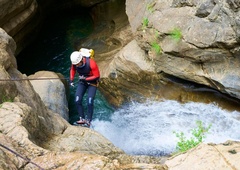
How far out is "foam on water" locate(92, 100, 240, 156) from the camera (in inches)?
367

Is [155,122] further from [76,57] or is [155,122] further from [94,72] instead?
[76,57]

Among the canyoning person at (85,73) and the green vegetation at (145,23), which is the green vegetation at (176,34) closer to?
the green vegetation at (145,23)

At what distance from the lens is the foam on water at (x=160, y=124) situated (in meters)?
9.31

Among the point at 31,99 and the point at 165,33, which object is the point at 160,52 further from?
the point at 31,99

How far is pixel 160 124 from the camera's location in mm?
10242

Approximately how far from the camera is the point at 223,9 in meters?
8.62

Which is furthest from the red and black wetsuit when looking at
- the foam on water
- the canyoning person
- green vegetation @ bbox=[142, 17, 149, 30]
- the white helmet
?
green vegetation @ bbox=[142, 17, 149, 30]

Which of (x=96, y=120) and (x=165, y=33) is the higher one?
(x=165, y=33)

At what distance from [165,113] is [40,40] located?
31.4 feet

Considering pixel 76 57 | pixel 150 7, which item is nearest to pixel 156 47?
pixel 150 7

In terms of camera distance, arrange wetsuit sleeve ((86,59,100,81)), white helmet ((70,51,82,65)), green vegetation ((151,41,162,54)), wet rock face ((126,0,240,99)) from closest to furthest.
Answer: wet rock face ((126,0,240,99)), white helmet ((70,51,82,65)), wetsuit sleeve ((86,59,100,81)), green vegetation ((151,41,162,54))

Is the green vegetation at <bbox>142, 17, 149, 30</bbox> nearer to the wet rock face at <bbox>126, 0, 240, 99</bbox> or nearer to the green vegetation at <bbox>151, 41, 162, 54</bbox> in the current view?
the wet rock face at <bbox>126, 0, 240, 99</bbox>

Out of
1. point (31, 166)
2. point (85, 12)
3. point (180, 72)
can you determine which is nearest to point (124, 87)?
point (180, 72)

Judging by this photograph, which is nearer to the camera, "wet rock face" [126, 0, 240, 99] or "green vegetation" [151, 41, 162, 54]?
"wet rock face" [126, 0, 240, 99]
